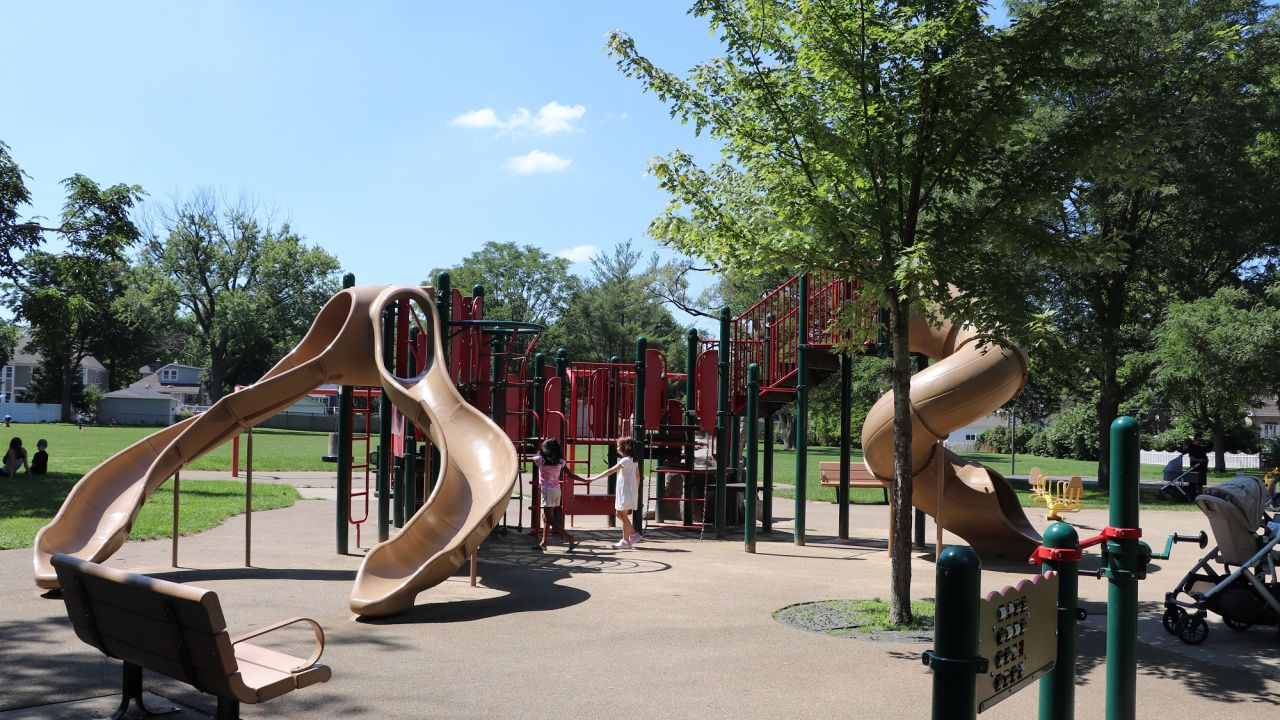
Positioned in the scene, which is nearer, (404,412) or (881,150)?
(881,150)

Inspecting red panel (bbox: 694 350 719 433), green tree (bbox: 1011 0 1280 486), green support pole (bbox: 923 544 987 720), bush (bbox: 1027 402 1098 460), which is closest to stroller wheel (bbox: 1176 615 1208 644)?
green support pole (bbox: 923 544 987 720)

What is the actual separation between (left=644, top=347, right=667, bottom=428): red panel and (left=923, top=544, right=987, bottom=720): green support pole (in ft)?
45.1

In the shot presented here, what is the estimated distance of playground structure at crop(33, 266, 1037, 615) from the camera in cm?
999

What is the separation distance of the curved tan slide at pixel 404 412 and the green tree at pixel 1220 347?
60.1ft

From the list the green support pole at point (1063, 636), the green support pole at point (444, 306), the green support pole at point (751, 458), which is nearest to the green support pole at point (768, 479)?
the green support pole at point (751, 458)

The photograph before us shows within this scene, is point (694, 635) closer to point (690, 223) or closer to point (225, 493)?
point (690, 223)

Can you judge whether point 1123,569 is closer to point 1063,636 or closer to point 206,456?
point 1063,636

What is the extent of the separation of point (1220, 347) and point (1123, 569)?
21.5 metres

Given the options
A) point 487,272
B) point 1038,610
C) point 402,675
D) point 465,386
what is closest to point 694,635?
point 402,675

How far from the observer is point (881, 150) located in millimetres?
8828

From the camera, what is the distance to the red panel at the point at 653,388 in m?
16.6

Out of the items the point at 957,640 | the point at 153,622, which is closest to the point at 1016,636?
the point at 957,640

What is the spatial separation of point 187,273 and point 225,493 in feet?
170

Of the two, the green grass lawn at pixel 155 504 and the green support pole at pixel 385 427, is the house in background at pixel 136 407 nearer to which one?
the green grass lawn at pixel 155 504
